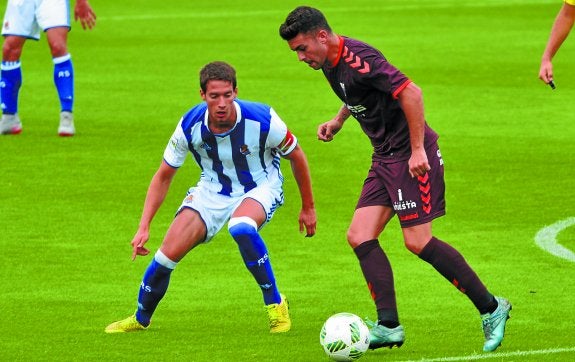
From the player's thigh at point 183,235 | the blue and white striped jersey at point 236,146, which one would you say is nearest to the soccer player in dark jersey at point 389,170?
the blue and white striped jersey at point 236,146

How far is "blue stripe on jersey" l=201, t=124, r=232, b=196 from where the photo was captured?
26.8ft

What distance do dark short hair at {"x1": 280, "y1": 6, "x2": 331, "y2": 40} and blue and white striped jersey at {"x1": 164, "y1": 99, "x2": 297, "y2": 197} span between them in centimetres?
81

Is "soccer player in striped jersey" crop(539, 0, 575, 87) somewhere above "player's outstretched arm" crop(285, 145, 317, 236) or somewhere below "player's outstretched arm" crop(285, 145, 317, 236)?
above

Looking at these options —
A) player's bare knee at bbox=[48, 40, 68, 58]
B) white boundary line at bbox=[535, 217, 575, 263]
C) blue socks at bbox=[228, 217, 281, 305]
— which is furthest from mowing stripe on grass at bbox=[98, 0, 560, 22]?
blue socks at bbox=[228, 217, 281, 305]

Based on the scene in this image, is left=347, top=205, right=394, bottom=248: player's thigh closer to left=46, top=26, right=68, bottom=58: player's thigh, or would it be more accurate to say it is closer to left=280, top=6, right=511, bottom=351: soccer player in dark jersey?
left=280, top=6, right=511, bottom=351: soccer player in dark jersey

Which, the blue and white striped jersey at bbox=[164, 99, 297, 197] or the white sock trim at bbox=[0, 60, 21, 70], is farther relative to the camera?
the white sock trim at bbox=[0, 60, 21, 70]

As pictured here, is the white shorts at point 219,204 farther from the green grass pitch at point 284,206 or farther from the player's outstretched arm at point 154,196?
the green grass pitch at point 284,206

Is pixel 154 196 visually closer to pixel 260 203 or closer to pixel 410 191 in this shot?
pixel 260 203

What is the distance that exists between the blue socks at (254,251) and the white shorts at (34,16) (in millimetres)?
6302

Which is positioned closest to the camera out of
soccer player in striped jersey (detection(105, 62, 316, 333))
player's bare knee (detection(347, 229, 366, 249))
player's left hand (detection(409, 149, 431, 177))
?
player's left hand (detection(409, 149, 431, 177))

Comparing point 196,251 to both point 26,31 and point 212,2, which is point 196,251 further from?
point 212,2

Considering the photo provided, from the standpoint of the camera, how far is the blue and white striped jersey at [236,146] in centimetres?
816

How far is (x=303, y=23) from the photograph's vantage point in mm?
7469

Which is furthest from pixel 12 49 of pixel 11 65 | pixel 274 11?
pixel 274 11
